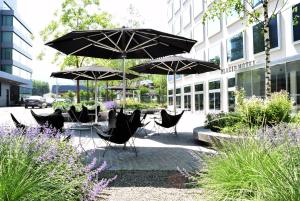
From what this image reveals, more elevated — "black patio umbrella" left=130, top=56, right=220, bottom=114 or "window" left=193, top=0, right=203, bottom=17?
"window" left=193, top=0, right=203, bottom=17

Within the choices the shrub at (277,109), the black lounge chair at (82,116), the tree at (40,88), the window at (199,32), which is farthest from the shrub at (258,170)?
the tree at (40,88)

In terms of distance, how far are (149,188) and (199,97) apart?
27558mm

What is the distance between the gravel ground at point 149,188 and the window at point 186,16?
31113 mm

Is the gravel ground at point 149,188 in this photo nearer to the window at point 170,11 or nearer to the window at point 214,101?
the window at point 214,101

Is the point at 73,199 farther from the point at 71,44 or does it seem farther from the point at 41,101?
the point at 41,101

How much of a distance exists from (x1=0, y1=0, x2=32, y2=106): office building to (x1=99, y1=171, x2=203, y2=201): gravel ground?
5425cm

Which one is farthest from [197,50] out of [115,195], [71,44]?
[115,195]

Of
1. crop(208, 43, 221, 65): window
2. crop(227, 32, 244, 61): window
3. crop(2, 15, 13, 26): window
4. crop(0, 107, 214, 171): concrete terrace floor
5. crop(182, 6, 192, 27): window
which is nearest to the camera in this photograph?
crop(0, 107, 214, 171): concrete terrace floor

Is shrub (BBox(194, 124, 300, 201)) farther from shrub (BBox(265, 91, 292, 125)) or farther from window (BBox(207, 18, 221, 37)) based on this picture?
window (BBox(207, 18, 221, 37))

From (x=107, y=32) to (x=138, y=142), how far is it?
143 inches

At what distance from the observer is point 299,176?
2.85m

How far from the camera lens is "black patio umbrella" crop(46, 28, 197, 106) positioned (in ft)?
24.7

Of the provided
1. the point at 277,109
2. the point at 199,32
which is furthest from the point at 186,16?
the point at 277,109

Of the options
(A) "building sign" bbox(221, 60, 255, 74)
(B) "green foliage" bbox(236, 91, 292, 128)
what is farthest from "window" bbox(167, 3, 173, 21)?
(B) "green foliage" bbox(236, 91, 292, 128)
